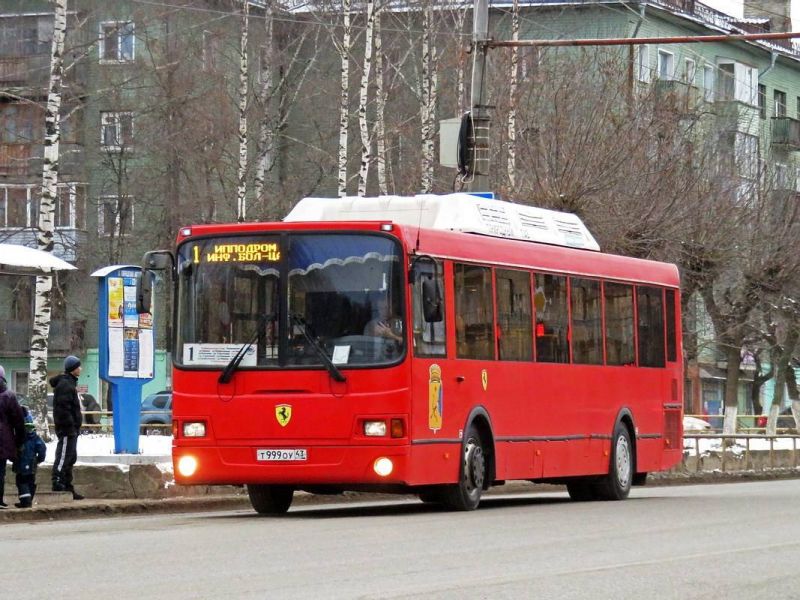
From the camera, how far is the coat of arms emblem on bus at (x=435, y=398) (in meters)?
19.5

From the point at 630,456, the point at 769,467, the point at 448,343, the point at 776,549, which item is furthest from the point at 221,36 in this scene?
the point at 776,549

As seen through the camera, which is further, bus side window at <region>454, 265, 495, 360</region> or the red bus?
bus side window at <region>454, 265, 495, 360</region>

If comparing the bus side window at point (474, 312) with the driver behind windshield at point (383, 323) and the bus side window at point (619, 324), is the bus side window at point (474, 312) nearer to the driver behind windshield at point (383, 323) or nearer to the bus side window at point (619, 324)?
the driver behind windshield at point (383, 323)

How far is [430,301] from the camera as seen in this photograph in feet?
63.3

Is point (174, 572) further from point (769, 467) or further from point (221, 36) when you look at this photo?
point (221, 36)

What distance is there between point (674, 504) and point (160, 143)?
113 ft

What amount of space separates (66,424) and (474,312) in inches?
192

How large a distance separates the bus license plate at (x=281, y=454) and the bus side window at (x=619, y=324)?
233 inches

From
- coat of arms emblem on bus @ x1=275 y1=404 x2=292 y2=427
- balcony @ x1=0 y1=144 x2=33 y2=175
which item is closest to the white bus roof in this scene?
coat of arms emblem on bus @ x1=275 y1=404 x2=292 y2=427

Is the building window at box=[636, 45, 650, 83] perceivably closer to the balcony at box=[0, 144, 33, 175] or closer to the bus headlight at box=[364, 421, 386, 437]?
the balcony at box=[0, 144, 33, 175]

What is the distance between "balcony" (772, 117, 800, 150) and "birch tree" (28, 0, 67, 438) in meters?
39.3

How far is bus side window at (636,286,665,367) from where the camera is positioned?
25.0 meters

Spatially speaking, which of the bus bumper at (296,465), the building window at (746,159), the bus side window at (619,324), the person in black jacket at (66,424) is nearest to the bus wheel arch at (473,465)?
the bus bumper at (296,465)

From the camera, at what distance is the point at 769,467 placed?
140 ft
